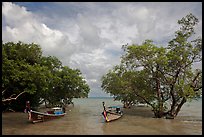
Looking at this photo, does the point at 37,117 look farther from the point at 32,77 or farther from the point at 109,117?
the point at 109,117

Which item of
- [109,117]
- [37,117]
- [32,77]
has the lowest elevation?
[109,117]

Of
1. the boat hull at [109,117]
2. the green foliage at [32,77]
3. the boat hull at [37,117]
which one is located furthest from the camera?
the boat hull at [109,117]

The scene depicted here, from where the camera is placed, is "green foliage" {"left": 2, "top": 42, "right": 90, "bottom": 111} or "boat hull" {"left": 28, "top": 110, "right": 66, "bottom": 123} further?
"boat hull" {"left": 28, "top": 110, "right": 66, "bottom": 123}

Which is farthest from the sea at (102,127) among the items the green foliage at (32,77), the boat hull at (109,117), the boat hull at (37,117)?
the green foliage at (32,77)

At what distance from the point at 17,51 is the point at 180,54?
14.8 meters

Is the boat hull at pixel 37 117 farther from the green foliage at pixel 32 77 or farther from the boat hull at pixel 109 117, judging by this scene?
the boat hull at pixel 109 117

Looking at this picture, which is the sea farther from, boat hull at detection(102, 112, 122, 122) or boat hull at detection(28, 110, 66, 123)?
boat hull at detection(28, 110, 66, 123)

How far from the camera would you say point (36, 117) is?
17750 mm

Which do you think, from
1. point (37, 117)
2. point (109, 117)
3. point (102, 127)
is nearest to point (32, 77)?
point (37, 117)

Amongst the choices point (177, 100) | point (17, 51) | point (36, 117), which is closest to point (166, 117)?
point (177, 100)

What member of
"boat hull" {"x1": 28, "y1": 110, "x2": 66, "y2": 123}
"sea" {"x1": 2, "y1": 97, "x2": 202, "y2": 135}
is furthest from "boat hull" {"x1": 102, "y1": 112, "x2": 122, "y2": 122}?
"boat hull" {"x1": 28, "y1": 110, "x2": 66, "y2": 123}

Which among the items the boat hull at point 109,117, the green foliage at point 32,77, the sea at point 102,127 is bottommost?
the sea at point 102,127

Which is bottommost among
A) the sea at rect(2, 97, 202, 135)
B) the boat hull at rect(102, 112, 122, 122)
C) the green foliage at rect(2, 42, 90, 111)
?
the sea at rect(2, 97, 202, 135)

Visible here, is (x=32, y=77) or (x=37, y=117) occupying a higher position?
(x=32, y=77)
